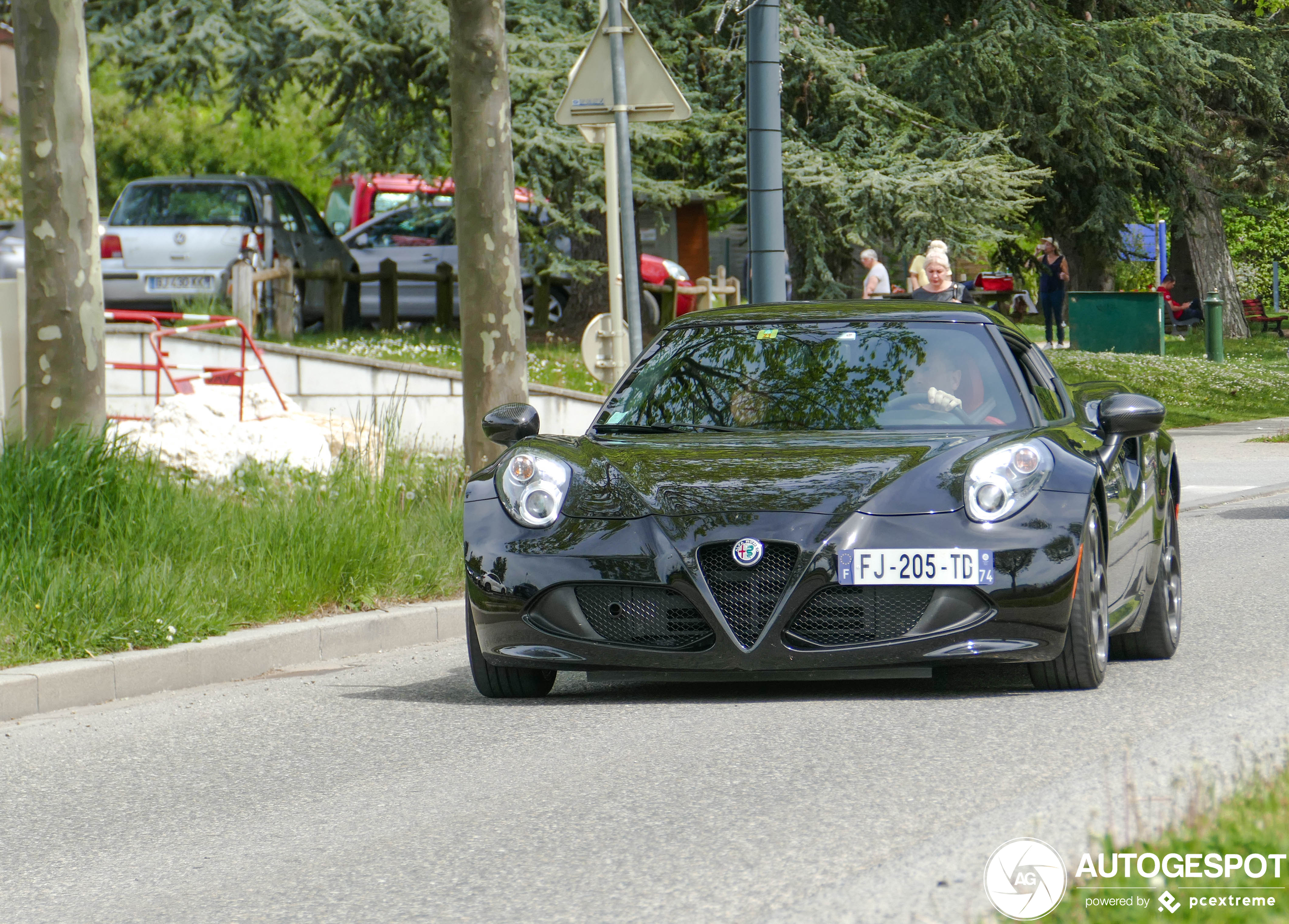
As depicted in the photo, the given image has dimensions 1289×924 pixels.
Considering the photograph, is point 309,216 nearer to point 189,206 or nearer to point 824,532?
point 189,206

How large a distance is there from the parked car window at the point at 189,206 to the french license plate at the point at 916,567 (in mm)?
16214

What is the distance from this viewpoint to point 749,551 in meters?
5.91

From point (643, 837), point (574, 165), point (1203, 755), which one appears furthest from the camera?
point (574, 165)

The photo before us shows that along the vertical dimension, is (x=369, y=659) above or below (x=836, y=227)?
below

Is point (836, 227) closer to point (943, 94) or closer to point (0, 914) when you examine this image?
point (943, 94)

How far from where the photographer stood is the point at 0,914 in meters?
4.35

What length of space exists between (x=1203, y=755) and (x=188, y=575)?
4.74 metres

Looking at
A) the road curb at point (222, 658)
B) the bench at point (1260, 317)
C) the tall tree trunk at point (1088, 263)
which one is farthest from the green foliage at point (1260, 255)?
the road curb at point (222, 658)

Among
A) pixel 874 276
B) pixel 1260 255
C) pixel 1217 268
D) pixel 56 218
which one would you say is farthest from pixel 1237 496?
pixel 1260 255

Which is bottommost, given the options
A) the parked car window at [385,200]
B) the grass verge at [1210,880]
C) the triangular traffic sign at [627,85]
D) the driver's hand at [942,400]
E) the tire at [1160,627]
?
the tire at [1160,627]

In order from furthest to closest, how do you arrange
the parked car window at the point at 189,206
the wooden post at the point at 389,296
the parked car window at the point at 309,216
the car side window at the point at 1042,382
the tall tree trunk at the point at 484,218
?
the wooden post at the point at 389,296
the parked car window at the point at 309,216
the parked car window at the point at 189,206
the tall tree trunk at the point at 484,218
the car side window at the point at 1042,382

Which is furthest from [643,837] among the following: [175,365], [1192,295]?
[1192,295]

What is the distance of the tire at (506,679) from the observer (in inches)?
265

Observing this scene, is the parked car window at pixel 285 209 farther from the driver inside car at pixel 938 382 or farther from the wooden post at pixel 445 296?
the driver inside car at pixel 938 382
